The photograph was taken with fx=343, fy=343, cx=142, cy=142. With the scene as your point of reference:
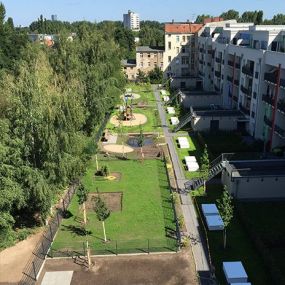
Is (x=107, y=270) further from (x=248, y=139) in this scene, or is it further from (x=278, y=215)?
(x=248, y=139)

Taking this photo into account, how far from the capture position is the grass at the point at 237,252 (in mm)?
28000

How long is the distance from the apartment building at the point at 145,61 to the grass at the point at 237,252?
8817 centimetres

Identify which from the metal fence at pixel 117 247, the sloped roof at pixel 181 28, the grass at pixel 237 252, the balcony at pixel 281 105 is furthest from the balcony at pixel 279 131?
the sloped roof at pixel 181 28

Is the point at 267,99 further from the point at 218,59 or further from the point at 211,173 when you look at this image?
the point at 218,59

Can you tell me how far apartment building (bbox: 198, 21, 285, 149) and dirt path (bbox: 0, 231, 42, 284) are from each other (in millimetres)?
37025

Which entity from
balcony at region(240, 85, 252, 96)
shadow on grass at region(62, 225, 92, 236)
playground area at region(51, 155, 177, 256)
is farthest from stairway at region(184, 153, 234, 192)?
balcony at region(240, 85, 252, 96)

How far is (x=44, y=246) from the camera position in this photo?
1275 inches

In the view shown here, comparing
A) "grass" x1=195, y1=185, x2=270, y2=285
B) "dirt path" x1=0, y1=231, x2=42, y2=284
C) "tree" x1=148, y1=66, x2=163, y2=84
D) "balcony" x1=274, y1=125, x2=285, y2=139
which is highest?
"tree" x1=148, y1=66, x2=163, y2=84

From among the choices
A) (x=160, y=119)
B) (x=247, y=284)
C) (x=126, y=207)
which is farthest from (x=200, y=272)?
(x=160, y=119)

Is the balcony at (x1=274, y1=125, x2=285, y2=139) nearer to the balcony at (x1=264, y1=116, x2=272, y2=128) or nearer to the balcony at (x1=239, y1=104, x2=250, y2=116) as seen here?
the balcony at (x1=264, y1=116, x2=272, y2=128)

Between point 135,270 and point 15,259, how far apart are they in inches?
437

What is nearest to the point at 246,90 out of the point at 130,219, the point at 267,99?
the point at 267,99

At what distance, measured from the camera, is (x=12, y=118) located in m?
33.1

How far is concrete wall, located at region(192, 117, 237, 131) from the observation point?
2566 inches
